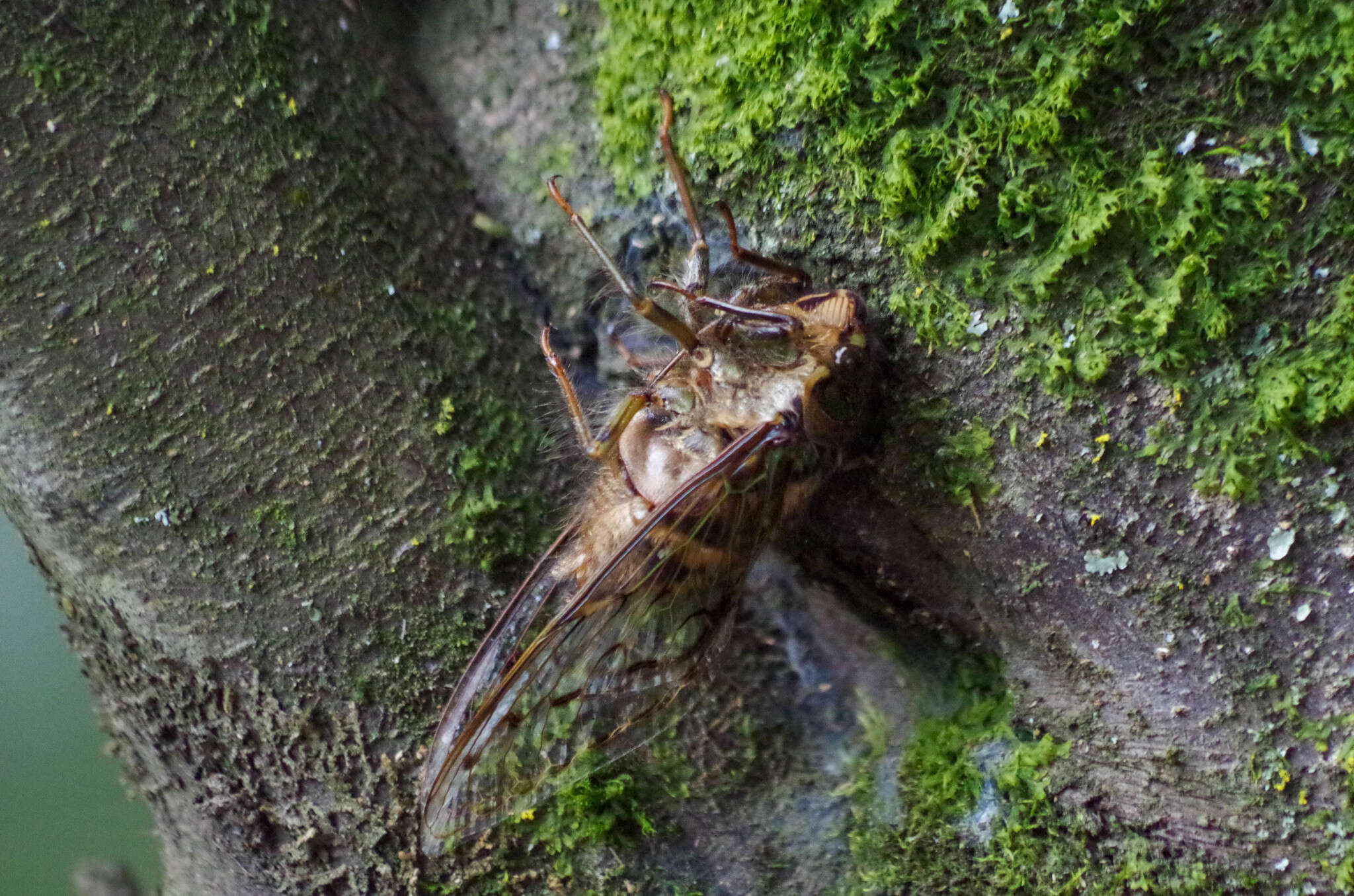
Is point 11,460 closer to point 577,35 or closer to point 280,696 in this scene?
point 280,696

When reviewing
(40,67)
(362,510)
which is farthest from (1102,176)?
(40,67)

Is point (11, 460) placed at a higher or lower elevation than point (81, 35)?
lower

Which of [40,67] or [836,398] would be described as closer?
[40,67]

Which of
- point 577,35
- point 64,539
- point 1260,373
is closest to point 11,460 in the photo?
point 64,539

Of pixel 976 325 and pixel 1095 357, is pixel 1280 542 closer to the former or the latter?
pixel 1095 357

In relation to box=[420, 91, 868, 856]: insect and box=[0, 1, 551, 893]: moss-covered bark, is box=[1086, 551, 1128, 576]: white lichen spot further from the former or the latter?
box=[0, 1, 551, 893]: moss-covered bark

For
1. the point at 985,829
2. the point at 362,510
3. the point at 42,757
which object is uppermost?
the point at 42,757

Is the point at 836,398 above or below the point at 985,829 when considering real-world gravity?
above
